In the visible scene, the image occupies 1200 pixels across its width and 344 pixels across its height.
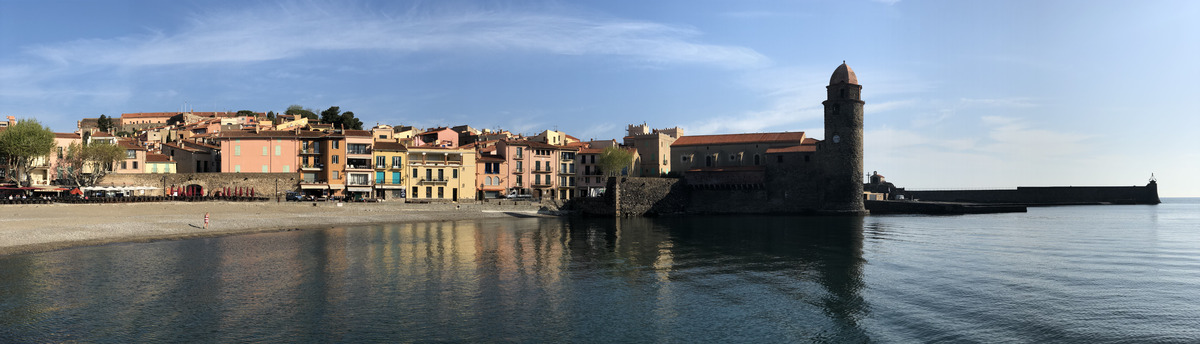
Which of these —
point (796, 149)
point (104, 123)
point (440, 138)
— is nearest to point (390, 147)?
point (440, 138)

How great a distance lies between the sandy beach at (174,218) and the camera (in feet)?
118

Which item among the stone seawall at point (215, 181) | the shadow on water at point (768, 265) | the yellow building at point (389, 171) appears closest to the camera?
the shadow on water at point (768, 265)

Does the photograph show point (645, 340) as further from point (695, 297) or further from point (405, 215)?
point (405, 215)

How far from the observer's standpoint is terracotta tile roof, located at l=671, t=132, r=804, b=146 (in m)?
83.6

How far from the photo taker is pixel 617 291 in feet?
74.9

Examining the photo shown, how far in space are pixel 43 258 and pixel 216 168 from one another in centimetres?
5503

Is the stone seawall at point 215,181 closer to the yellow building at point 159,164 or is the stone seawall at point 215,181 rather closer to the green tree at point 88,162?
the green tree at point 88,162

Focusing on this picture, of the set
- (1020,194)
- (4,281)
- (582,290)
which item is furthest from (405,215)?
(1020,194)

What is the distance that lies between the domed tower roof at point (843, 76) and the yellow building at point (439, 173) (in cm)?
4393

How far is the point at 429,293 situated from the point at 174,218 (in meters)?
36.1

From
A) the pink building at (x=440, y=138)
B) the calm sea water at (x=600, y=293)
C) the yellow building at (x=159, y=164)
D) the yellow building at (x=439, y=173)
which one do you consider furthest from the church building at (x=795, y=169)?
the yellow building at (x=159, y=164)

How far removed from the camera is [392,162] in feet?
245

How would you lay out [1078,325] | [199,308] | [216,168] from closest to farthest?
1. [1078,325]
2. [199,308]
3. [216,168]

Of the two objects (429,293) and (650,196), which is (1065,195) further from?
(429,293)
